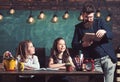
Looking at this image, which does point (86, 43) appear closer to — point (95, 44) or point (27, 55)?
point (95, 44)

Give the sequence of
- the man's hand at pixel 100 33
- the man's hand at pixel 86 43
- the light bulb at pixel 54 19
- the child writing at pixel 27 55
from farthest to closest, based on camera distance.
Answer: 1. the light bulb at pixel 54 19
2. the child writing at pixel 27 55
3. the man's hand at pixel 86 43
4. the man's hand at pixel 100 33

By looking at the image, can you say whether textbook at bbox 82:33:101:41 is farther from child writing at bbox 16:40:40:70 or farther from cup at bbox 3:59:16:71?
cup at bbox 3:59:16:71

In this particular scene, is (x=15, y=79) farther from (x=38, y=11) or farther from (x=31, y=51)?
(x=38, y=11)

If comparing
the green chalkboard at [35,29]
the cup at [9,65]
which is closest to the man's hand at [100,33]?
the cup at [9,65]

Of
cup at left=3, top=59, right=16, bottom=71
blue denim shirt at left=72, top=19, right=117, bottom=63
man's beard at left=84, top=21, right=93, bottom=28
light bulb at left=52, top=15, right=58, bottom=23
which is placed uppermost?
light bulb at left=52, top=15, right=58, bottom=23

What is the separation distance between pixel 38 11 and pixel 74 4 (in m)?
0.90

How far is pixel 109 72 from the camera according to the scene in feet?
16.5

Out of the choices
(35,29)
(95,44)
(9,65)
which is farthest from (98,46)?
(35,29)

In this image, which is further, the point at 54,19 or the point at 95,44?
the point at 54,19

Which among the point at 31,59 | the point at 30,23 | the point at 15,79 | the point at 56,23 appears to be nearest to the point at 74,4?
the point at 56,23

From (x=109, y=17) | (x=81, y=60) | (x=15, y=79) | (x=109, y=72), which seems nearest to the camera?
(x=15, y=79)

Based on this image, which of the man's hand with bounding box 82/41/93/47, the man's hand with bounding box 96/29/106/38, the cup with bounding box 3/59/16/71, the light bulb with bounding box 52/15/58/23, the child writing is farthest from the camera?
the light bulb with bounding box 52/15/58/23

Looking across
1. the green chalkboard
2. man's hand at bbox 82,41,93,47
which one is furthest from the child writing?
the green chalkboard

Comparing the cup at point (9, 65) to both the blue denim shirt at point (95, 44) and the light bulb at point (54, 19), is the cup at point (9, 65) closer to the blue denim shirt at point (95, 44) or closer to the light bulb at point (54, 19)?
the blue denim shirt at point (95, 44)
